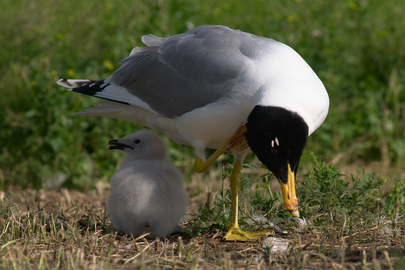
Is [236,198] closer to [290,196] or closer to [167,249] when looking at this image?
[290,196]

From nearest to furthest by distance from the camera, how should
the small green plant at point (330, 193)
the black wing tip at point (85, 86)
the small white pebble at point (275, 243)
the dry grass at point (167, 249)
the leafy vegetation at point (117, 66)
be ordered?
the dry grass at point (167, 249) < the small white pebble at point (275, 243) < the small green plant at point (330, 193) < the black wing tip at point (85, 86) < the leafy vegetation at point (117, 66)

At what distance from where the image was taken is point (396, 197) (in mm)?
4078

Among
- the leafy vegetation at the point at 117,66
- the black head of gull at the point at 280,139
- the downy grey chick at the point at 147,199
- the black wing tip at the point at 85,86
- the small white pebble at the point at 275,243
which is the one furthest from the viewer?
the leafy vegetation at the point at 117,66

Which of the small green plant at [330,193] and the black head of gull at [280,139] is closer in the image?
the black head of gull at [280,139]

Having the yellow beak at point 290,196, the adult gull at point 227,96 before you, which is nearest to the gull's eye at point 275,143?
the adult gull at point 227,96

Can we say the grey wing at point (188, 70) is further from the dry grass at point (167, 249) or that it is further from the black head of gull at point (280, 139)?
the dry grass at point (167, 249)

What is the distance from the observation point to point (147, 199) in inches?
137

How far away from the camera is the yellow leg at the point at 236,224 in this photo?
3.50 m

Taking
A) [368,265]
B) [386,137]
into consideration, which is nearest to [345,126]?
[386,137]

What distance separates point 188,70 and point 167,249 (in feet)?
4.92

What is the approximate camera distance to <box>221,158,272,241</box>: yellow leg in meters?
3.50

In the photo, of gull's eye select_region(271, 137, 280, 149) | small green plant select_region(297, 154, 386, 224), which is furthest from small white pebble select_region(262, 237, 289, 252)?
gull's eye select_region(271, 137, 280, 149)

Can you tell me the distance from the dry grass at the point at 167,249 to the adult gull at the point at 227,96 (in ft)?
1.15

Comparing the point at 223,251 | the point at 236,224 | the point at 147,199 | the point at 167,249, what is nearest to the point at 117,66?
the point at 147,199
